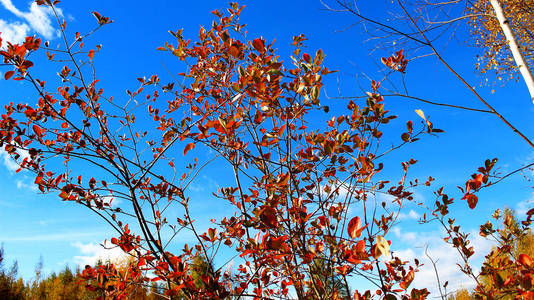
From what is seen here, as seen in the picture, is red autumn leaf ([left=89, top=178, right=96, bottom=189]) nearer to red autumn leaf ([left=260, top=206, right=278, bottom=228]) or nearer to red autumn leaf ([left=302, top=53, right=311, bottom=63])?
red autumn leaf ([left=260, top=206, right=278, bottom=228])

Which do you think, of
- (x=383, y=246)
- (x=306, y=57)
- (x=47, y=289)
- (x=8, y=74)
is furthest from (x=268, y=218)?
(x=47, y=289)

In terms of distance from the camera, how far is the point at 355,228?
3.49ft

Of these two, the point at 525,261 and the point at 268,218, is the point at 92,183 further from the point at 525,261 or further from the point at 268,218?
the point at 525,261

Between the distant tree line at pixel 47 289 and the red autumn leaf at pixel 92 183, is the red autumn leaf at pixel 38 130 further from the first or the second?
the distant tree line at pixel 47 289

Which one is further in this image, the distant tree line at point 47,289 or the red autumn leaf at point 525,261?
the distant tree line at point 47,289

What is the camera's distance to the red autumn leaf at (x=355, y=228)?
1.05 metres

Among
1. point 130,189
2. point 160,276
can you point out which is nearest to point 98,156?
point 130,189

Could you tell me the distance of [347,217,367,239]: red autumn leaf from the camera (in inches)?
41.5

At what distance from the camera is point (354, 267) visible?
1590 mm

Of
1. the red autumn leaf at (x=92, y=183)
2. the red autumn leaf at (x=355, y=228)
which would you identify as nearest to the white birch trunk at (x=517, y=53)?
the red autumn leaf at (x=355, y=228)

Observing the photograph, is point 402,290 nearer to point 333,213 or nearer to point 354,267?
point 354,267

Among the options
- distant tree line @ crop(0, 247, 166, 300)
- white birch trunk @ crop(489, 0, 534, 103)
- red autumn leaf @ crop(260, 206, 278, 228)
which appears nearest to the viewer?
red autumn leaf @ crop(260, 206, 278, 228)

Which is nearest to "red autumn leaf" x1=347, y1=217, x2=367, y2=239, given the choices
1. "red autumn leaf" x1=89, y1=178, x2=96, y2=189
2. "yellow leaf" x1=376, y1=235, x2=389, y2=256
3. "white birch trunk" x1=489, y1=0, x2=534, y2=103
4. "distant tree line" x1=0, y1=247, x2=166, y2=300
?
"yellow leaf" x1=376, y1=235, x2=389, y2=256

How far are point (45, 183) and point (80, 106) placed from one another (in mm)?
655
